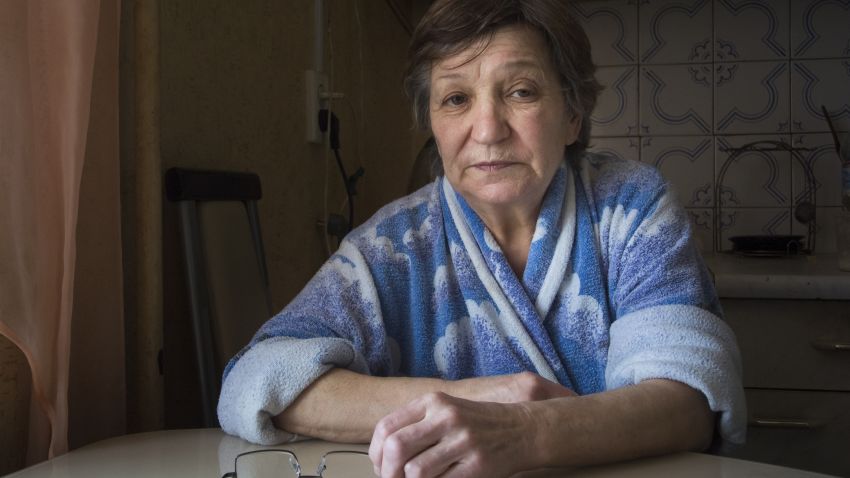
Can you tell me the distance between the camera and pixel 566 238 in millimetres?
1100

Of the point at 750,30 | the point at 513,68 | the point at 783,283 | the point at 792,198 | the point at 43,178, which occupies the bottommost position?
the point at 783,283

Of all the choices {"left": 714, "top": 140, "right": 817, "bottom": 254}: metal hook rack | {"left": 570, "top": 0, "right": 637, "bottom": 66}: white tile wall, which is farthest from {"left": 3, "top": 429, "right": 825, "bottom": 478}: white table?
{"left": 570, "top": 0, "right": 637, "bottom": 66}: white tile wall

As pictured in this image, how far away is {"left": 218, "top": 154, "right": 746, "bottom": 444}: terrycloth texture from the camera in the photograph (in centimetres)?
97

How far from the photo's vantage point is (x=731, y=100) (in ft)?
7.51

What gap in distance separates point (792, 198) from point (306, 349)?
1.81m

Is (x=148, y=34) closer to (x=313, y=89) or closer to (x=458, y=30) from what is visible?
A: (x=458, y=30)

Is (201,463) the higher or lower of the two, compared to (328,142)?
lower

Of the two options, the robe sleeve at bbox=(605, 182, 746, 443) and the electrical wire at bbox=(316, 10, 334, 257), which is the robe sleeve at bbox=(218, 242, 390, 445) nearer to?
the robe sleeve at bbox=(605, 182, 746, 443)

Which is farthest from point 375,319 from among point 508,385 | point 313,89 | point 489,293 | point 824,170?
point 824,170

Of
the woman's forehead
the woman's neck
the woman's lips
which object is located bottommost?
the woman's neck

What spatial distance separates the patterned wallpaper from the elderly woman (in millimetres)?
1221

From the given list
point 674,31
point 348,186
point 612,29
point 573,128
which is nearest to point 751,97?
point 674,31

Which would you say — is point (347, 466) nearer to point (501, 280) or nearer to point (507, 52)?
point (501, 280)

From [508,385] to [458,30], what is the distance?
19.6 inches
